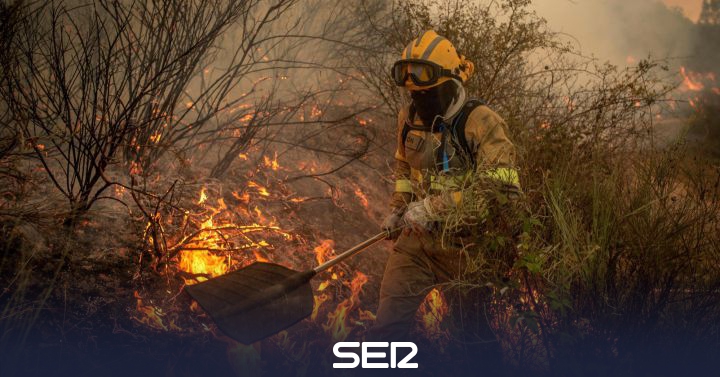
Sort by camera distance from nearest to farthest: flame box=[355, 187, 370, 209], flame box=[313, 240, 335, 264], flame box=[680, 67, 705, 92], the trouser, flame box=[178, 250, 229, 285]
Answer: the trouser < flame box=[178, 250, 229, 285] < flame box=[313, 240, 335, 264] < flame box=[355, 187, 370, 209] < flame box=[680, 67, 705, 92]

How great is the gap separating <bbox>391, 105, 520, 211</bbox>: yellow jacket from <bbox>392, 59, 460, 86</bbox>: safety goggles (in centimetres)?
27

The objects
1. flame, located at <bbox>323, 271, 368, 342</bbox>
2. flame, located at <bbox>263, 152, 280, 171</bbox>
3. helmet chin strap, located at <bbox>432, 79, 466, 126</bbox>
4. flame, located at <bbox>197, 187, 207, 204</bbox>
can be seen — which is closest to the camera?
helmet chin strap, located at <bbox>432, 79, 466, 126</bbox>

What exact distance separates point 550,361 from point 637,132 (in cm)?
298

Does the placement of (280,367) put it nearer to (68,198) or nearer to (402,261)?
Answer: (402,261)

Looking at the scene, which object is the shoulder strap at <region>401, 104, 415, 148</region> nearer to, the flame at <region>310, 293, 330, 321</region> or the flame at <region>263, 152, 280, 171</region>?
the flame at <region>310, 293, 330, 321</region>

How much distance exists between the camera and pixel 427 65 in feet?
14.0

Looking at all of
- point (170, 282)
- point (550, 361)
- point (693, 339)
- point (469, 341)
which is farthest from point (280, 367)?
point (693, 339)

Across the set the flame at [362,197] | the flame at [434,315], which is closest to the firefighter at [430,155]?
the flame at [434,315]

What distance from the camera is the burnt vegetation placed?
3758mm

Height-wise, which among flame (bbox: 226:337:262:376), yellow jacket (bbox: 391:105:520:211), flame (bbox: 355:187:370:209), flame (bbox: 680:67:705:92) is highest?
flame (bbox: 680:67:705:92)

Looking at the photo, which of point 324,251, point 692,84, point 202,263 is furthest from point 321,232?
point 692,84

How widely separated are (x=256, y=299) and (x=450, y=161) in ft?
4.43

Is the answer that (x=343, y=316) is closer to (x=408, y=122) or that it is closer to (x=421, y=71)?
(x=408, y=122)

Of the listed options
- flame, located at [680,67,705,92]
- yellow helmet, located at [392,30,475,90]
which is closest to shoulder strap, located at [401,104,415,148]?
yellow helmet, located at [392,30,475,90]
